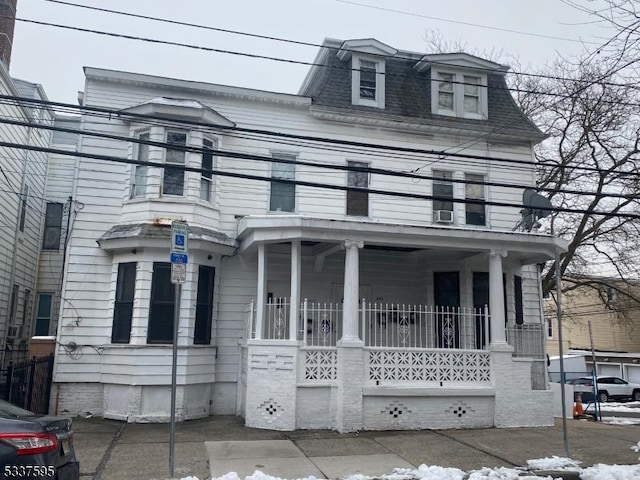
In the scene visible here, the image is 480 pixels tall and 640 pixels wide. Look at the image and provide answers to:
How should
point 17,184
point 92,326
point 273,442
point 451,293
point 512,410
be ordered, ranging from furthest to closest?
1. point 17,184
2. point 451,293
3. point 92,326
4. point 512,410
5. point 273,442

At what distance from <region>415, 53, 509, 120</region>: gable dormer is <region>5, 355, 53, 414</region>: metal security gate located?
38.8 feet

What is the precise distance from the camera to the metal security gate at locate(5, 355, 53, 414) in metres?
10.0

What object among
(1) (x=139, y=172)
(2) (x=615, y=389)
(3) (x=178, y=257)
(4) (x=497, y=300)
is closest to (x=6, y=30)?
(1) (x=139, y=172)

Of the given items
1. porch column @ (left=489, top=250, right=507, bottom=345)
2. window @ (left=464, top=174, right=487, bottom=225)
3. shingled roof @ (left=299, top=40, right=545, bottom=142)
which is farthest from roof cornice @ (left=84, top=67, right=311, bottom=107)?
porch column @ (left=489, top=250, right=507, bottom=345)

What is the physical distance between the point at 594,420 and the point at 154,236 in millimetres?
12501

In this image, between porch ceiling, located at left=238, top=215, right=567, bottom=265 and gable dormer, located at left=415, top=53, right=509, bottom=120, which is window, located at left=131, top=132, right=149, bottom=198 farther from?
gable dormer, located at left=415, top=53, right=509, bottom=120

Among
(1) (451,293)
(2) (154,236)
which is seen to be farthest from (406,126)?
(2) (154,236)

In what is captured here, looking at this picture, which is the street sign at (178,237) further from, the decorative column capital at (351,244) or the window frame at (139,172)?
the window frame at (139,172)

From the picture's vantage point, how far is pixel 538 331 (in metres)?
12.7

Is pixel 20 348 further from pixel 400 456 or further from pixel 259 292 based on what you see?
pixel 400 456

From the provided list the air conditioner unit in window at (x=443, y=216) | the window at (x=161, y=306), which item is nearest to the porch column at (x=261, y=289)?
the window at (x=161, y=306)

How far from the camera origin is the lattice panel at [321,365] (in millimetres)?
11148

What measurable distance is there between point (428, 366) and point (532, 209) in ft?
16.9

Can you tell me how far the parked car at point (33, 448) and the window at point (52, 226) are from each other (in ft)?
51.5
